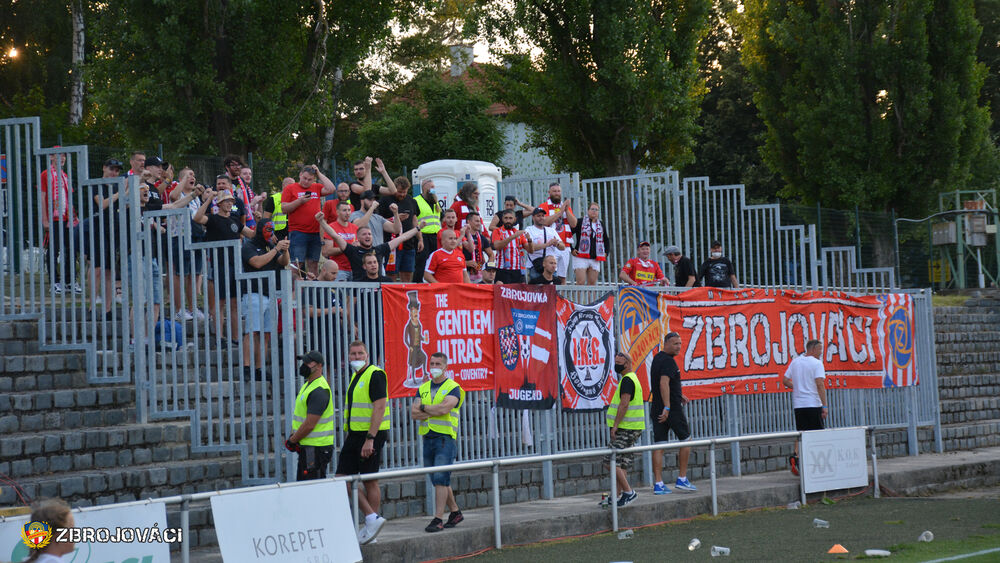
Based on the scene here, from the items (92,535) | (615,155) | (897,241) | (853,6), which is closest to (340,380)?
(92,535)

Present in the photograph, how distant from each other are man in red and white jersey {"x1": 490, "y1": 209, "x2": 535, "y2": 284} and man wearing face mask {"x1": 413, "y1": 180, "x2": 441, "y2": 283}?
0.89 meters

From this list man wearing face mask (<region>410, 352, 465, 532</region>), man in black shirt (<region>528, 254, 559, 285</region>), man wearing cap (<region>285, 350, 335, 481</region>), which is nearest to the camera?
man wearing cap (<region>285, 350, 335, 481</region>)

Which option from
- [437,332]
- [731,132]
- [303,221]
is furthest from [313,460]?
[731,132]

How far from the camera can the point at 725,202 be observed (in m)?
21.2

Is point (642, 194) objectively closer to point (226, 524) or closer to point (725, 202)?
point (725, 202)

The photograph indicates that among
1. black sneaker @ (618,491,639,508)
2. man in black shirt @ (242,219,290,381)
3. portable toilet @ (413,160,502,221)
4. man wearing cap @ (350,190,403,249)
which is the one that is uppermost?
portable toilet @ (413,160,502,221)

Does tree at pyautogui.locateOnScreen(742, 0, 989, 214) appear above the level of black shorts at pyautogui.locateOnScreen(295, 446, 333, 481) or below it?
above

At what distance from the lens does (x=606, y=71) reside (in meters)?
28.8

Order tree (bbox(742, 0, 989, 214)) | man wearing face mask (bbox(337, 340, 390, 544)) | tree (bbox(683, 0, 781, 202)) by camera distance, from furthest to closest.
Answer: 1. tree (bbox(683, 0, 781, 202))
2. tree (bbox(742, 0, 989, 214))
3. man wearing face mask (bbox(337, 340, 390, 544))

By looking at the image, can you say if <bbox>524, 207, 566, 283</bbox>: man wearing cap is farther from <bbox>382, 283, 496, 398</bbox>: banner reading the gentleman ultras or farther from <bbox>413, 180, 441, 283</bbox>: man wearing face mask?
<bbox>382, 283, 496, 398</bbox>: banner reading the gentleman ultras

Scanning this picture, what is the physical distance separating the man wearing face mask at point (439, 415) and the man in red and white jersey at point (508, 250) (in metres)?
4.76

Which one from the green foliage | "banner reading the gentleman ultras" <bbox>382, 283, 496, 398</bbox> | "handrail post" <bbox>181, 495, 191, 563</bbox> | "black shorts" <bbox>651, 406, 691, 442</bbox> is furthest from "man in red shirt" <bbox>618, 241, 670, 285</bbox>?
the green foliage

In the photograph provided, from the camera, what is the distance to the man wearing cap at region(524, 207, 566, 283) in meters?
17.7

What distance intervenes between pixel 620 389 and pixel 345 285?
3.71 metres
